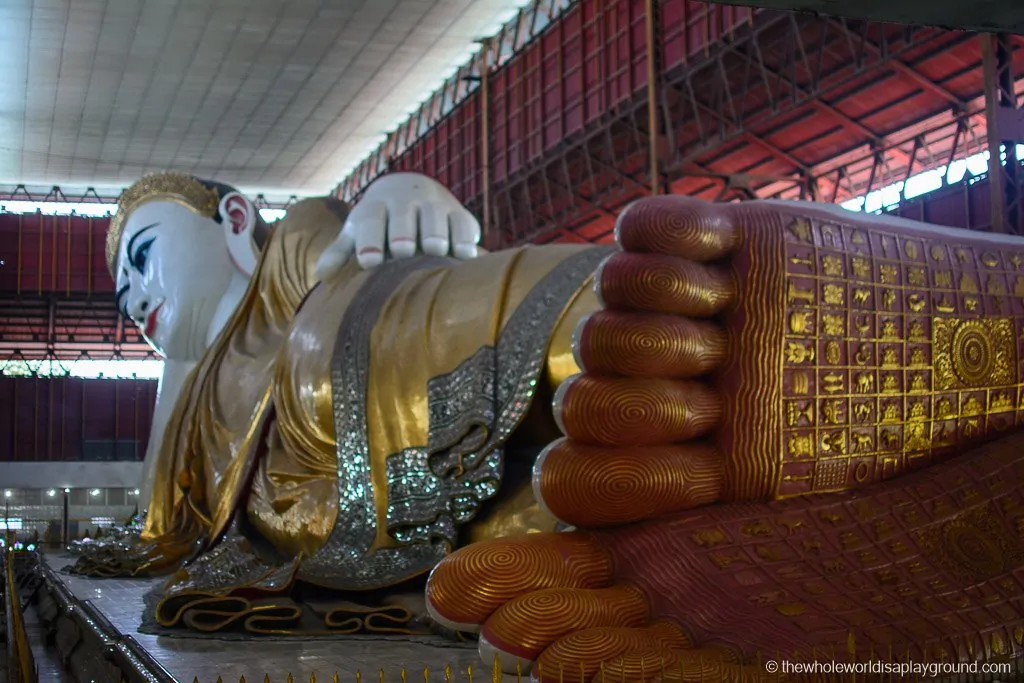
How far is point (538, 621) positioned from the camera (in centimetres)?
181

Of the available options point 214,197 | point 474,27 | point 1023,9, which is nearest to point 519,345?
point 1023,9

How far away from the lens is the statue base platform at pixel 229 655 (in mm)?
2426

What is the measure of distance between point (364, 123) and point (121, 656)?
13.5 m

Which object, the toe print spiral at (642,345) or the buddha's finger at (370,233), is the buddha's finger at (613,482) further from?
the buddha's finger at (370,233)

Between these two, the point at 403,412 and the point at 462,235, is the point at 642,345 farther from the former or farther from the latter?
the point at 462,235

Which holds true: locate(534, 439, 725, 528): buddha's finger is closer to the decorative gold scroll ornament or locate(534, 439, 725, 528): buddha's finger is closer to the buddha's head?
the buddha's head

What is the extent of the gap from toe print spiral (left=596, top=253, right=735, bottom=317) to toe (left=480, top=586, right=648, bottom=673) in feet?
1.61

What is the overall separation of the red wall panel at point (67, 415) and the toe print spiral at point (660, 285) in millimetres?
14929

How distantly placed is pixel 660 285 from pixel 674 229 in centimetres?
11

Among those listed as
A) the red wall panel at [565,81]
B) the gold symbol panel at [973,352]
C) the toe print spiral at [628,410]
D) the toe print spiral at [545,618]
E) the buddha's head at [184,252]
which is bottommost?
the toe print spiral at [545,618]

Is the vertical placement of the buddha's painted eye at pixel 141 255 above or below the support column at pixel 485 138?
below

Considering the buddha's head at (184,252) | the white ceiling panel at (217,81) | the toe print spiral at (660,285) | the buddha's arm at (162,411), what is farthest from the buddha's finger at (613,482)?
the white ceiling panel at (217,81)

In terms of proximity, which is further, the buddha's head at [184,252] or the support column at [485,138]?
the support column at [485,138]

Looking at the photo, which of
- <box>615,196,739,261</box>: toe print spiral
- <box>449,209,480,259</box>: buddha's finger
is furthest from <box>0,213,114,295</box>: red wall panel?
<box>615,196,739,261</box>: toe print spiral
